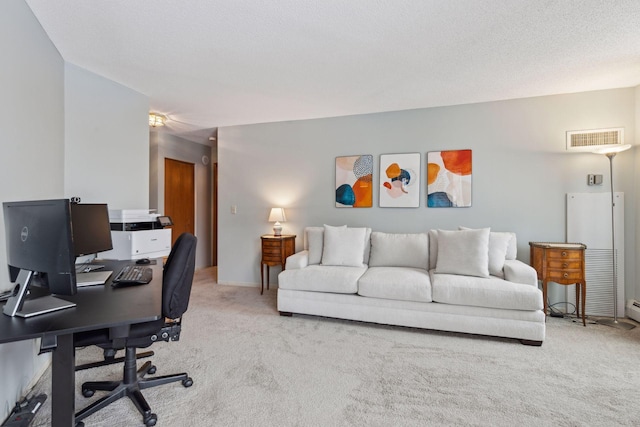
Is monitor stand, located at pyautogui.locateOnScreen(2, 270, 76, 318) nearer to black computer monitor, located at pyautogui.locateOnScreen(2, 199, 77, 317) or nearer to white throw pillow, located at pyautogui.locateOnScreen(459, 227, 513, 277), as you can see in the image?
black computer monitor, located at pyautogui.locateOnScreen(2, 199, 77, 317)

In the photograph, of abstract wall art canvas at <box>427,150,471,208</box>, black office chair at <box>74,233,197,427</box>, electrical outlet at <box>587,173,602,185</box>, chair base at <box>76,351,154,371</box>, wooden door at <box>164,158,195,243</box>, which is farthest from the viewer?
wooden door at <box>164,158,195,243</box>

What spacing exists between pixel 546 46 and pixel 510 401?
8.35 ft

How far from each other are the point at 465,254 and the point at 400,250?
698 millimetres

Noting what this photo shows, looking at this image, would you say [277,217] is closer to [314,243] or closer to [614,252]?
[314,243]

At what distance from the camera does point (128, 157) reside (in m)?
3.17

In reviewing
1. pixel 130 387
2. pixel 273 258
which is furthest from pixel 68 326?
pixel 273 258

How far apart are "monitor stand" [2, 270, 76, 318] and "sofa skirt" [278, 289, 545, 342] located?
6.80ft

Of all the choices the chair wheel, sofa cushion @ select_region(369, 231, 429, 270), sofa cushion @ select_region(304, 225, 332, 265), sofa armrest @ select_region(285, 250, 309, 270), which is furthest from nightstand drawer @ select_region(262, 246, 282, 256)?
the chair wheel

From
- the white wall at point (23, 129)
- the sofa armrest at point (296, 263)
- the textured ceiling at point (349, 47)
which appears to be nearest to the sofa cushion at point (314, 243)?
the sofa armrest at point (296, 263)

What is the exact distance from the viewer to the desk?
1.10 meters

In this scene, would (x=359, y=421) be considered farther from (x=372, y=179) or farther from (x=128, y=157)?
(x=128, y=157)

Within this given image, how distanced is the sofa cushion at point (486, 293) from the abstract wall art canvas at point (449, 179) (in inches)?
44.2

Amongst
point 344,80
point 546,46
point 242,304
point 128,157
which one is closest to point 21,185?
point 128,157

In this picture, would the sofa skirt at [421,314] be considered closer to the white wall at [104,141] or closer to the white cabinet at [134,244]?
the white cabinet at [134,244]
